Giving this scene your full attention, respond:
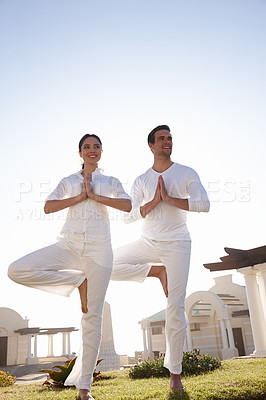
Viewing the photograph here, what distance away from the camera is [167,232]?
4336 mm

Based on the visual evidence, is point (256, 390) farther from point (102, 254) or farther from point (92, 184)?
point (92, 184)

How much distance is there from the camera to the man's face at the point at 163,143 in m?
4.72

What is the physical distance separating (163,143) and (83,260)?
6.35ft

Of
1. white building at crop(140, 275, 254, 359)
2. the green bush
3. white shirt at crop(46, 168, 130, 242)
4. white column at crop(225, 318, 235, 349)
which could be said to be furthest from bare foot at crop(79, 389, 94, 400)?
white column at crop(225, 318, 235, 349)

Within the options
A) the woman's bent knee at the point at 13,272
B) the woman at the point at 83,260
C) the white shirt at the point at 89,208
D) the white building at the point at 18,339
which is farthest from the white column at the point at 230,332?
the woman's bent knee at the point at 13,272

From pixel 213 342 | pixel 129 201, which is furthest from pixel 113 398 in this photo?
pixel 213 342

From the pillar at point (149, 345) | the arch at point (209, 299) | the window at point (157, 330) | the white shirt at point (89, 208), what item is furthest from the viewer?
the window at point (157, 330)

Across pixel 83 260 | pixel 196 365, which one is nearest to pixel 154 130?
pixel 83 260

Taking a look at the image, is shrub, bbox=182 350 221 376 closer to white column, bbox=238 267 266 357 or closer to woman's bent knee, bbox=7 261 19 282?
white column, bbox=238 267 266 357

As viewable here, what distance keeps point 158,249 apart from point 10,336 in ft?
103

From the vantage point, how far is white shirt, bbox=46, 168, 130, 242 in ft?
12.4

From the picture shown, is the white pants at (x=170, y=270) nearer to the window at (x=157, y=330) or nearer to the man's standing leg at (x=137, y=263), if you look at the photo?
the man's standing leg at (x=137, y=263)

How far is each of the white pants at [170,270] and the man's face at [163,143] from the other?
120 centimetres

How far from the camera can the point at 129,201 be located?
406 centimetres
